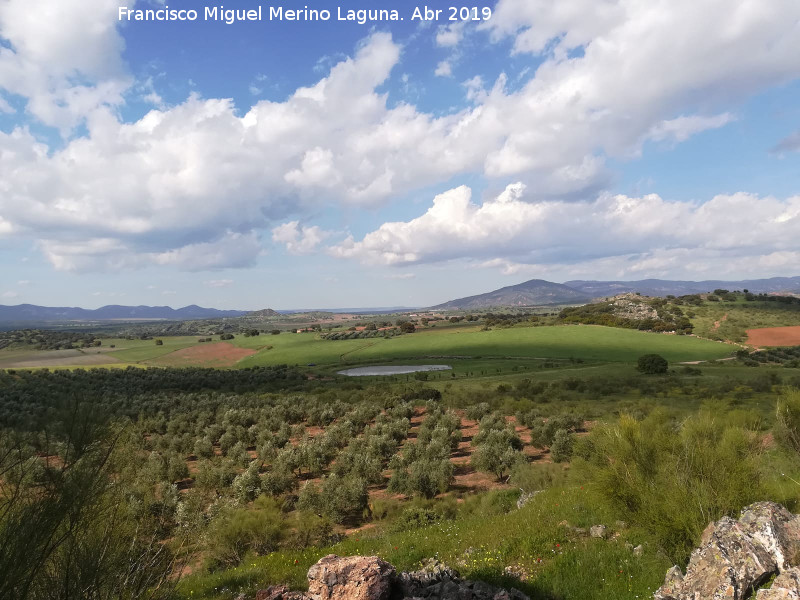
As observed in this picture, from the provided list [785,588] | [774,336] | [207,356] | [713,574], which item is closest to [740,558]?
[713,574]

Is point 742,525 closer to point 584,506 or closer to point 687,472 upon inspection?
point 687,472

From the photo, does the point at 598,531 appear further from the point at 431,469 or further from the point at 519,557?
the point at 431,469

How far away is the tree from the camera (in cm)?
6200

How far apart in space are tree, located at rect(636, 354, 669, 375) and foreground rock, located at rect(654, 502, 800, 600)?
62.5m

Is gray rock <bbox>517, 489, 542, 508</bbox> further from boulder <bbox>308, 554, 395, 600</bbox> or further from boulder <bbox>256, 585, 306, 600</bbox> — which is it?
boulder <bbox>256, 585, 306, 600</bbox>

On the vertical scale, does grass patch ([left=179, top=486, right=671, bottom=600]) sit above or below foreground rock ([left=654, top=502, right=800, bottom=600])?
below

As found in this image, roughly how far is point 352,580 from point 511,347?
96381mm

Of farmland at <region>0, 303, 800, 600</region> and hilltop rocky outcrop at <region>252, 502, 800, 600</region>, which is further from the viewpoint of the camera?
farmland at <region>0, 303, 800, 600</region>

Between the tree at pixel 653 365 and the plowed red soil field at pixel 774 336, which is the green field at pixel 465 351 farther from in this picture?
the tree at pixel 653 365

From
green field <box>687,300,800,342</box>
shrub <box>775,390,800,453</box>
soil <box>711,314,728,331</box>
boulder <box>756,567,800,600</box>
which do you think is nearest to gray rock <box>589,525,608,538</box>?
boulder <box>756,567,800,600</box>

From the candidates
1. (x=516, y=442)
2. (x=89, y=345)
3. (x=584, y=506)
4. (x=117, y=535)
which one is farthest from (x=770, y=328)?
(x=89, y=345)

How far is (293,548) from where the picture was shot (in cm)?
1608

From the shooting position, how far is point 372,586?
897 centimetres

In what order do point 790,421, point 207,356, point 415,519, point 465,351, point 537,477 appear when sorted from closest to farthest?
1. point 415,519
2. point 790,421
3. point 537,477
4. point 465,351
5. point 207,356
